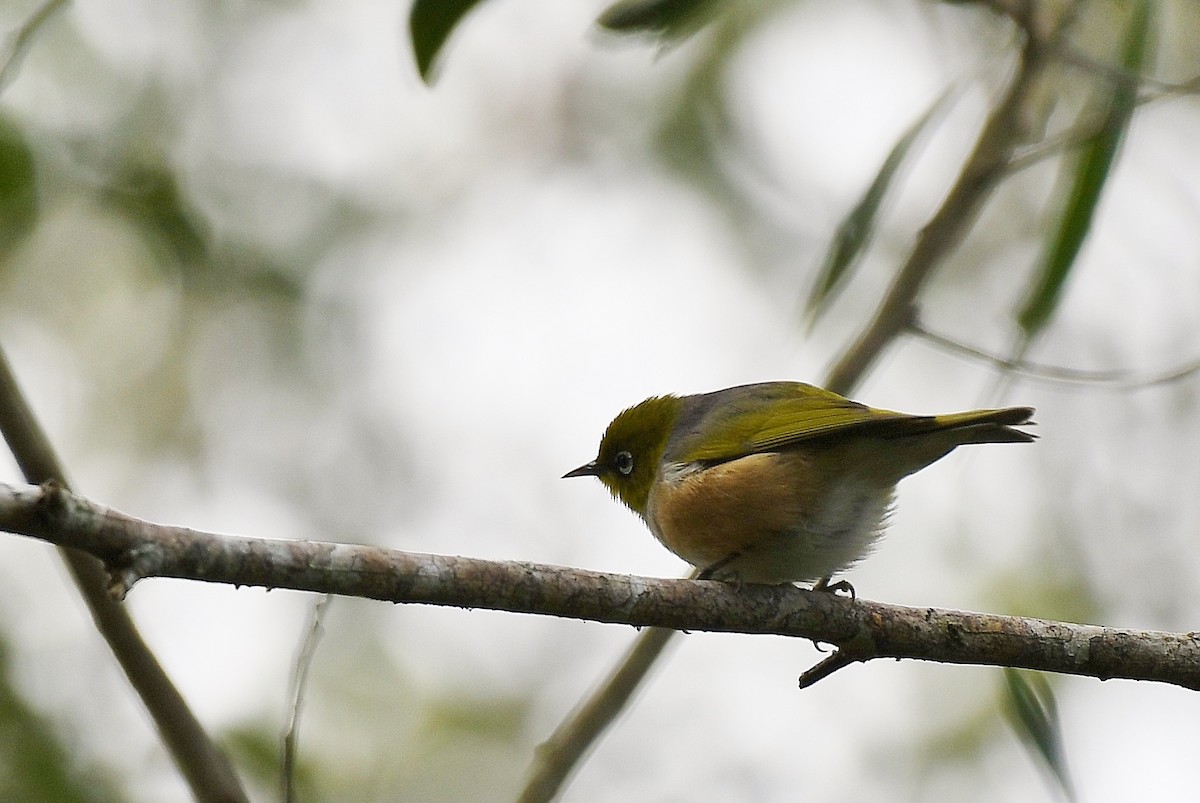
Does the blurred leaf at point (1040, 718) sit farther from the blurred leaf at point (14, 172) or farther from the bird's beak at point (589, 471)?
the blurred leaf at point (14, 172)

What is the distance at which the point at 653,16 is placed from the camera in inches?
181

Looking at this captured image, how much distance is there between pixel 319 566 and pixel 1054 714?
8.12ft

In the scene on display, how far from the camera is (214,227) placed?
10.5m

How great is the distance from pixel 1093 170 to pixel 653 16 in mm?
1918

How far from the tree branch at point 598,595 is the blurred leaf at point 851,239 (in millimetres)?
1552

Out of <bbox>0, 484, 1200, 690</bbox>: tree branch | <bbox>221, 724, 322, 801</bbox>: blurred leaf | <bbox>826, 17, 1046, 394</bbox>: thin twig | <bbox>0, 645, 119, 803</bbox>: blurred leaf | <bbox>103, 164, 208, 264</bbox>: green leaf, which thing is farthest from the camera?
<bbox>103, 164, 208, 264</bbox>: green leaf

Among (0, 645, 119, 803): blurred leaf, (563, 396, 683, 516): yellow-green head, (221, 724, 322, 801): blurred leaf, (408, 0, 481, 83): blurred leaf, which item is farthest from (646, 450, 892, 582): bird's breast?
(0, 645, 119, 803): blurred leaf

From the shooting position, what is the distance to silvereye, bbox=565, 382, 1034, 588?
15.6 feet

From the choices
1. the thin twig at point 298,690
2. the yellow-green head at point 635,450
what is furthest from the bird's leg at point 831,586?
the thin twig at point 298,690

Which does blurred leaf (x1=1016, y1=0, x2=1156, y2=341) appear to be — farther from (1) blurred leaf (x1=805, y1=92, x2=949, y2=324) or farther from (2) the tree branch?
(2) the tree branch

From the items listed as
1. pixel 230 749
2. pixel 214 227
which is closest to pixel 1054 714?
pixel 230 749

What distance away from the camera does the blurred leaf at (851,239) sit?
5125mm

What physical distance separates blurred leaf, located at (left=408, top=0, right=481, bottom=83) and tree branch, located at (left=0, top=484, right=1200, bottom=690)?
72.6 inches

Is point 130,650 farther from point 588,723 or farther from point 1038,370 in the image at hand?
point 1038,370
